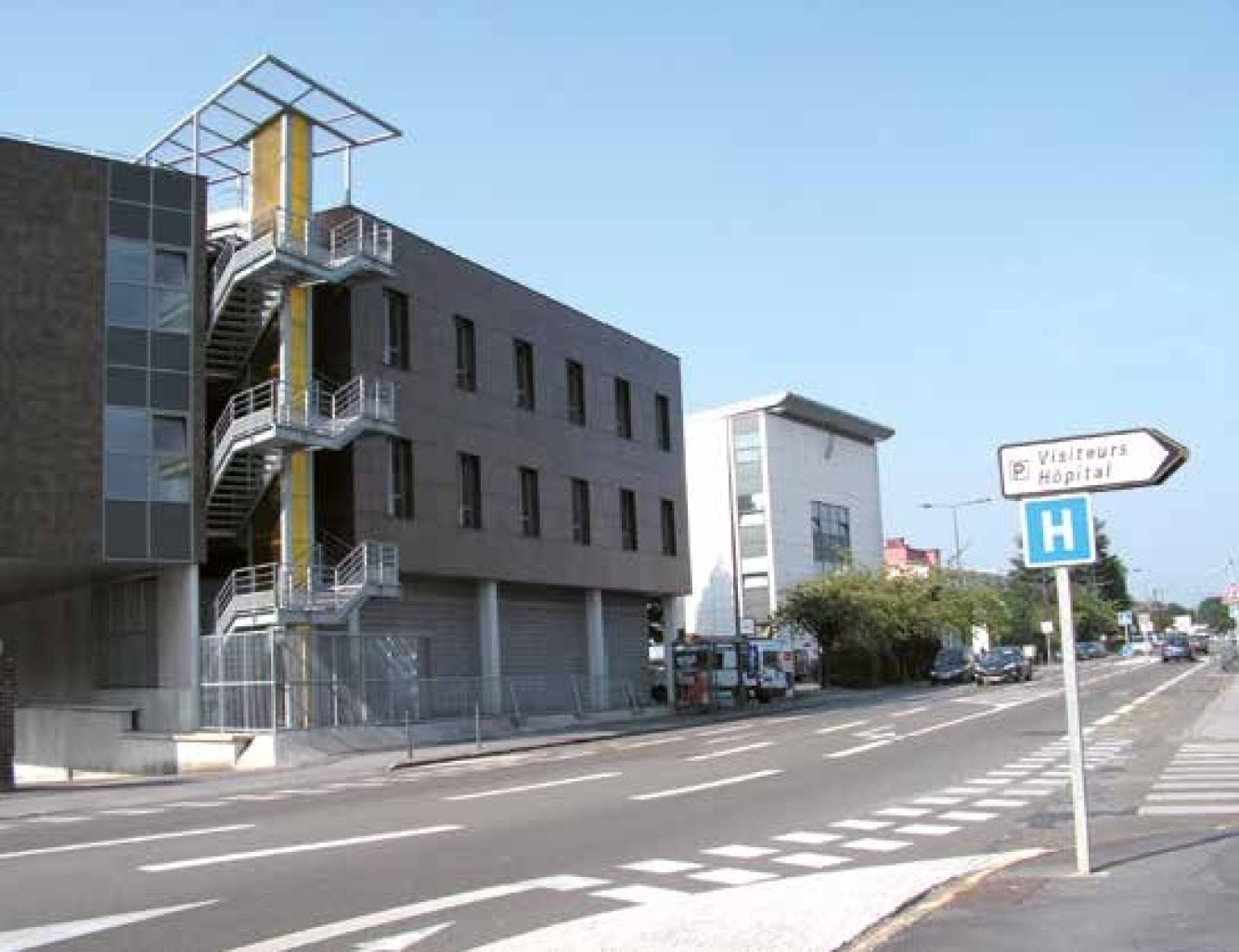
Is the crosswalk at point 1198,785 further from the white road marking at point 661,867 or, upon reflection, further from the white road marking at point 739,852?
the white road marking at point 661,867

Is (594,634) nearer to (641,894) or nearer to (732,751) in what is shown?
(732,751)

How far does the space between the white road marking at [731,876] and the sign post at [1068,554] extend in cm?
234

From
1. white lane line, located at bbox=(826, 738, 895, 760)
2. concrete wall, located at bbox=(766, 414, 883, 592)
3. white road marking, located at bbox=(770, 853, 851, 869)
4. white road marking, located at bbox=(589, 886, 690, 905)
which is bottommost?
white lane line, located at bbox=(826, 738, 895, 760)

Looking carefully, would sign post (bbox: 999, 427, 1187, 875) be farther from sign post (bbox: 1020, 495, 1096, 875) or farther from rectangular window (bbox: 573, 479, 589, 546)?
rectangular window (bbox: 573, 479, 589, 546)

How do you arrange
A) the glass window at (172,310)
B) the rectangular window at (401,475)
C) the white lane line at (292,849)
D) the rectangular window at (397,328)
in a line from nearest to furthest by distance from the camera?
the white lane line at (292,849)
the glass window at (172,310)
the rectangular window at (401,475)
the rectangular window at (397,328)

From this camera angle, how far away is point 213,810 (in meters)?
17.8

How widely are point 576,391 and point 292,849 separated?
114ft

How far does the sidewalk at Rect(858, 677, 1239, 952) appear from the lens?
24.0ft

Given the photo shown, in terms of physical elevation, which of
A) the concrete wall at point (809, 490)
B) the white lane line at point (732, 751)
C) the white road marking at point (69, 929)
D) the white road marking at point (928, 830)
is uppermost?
the concrete wall at point (809, 490)

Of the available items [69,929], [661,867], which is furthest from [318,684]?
[69,929]

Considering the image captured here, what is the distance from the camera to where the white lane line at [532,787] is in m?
17.8

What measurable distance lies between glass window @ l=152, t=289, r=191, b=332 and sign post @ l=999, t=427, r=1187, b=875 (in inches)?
1059

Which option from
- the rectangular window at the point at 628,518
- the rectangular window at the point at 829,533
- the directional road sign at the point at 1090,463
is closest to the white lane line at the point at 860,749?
the directional road sign at the point at 1090,463

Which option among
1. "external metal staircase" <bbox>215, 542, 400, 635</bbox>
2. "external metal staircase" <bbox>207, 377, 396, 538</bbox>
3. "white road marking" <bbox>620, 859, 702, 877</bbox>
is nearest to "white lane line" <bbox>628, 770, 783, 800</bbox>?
"white road marking" <bbox>620, 859, 702, 877</bbox>
